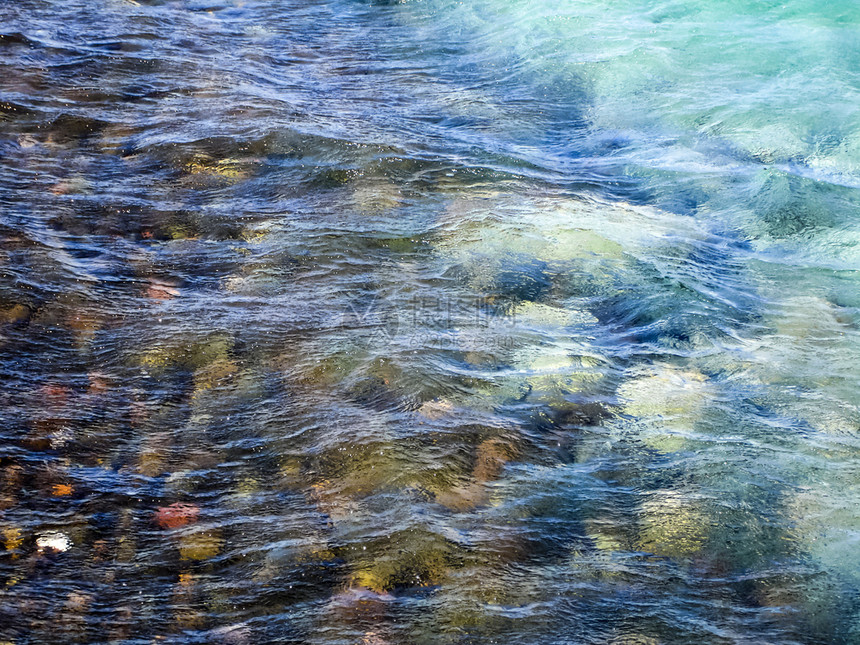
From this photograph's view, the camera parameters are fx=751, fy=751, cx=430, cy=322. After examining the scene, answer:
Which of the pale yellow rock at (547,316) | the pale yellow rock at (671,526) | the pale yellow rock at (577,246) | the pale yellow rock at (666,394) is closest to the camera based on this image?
the pale yellow rock at (671,526)

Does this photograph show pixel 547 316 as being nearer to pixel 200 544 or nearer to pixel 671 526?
pixel 671 526

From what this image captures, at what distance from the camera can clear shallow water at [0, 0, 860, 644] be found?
357cm

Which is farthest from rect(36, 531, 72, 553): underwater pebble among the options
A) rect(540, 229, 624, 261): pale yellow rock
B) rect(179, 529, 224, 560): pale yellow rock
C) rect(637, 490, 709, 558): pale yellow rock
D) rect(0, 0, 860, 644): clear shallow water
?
rect(540, 229, 624, 261): pale yellow rock

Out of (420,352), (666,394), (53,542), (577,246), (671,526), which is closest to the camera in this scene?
(53,542)

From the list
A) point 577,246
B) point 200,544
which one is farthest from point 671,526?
point 577,246

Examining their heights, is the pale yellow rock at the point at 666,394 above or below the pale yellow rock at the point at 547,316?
below

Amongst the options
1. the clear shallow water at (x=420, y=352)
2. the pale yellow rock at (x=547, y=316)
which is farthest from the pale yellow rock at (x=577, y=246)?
the pale yellow rock at (x=547, y=316)

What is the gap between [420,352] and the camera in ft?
16.7

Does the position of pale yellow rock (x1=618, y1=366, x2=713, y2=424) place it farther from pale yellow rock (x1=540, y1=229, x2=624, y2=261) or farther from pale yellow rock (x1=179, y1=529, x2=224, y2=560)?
pale yellow rock (x1=179, y1=529, x2=224, y2=560)

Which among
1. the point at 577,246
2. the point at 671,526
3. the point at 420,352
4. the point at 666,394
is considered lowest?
the point at 671,526

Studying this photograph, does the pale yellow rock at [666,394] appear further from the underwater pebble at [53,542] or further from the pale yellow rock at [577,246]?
the underwater pebble at [53,542]

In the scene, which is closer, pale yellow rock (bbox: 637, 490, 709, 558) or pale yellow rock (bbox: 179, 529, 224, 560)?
pale yellow rock (bbox: 179, 529, 224, 560)

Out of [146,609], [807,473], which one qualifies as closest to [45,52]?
[146,609]

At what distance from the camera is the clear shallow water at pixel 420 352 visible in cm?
357
